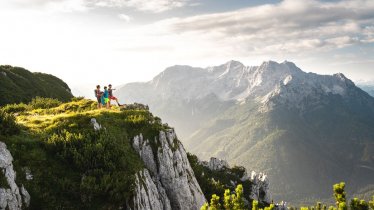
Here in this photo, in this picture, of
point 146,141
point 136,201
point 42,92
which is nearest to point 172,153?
point 146,141

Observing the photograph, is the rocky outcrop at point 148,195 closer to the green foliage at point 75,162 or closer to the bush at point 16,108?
the green foliage at point 75,162

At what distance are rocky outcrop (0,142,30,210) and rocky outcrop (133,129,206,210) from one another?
11508 mm

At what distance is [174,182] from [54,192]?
40.7 feet

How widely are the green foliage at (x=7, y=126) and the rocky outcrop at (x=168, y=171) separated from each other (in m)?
10.5

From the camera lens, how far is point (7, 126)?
88.8 ft

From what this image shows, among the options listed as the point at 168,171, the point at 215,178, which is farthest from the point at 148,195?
the point at 215,178

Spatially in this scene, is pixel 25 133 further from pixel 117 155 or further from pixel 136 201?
pixel 136 201

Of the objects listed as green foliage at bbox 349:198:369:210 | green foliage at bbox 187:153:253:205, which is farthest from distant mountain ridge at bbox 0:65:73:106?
green foliage at bbox 349:198:369:210

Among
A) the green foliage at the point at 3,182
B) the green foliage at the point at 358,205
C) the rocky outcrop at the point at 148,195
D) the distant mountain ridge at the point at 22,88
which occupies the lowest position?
the green foliage at the point at 358,205

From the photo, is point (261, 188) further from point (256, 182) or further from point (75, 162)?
point (75, 162)

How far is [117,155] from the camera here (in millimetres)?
26828

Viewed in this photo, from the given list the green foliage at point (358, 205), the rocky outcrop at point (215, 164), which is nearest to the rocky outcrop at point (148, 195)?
the green foliage at point (358, 205)

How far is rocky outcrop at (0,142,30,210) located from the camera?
2031cm

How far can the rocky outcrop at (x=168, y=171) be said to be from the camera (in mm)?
31359
